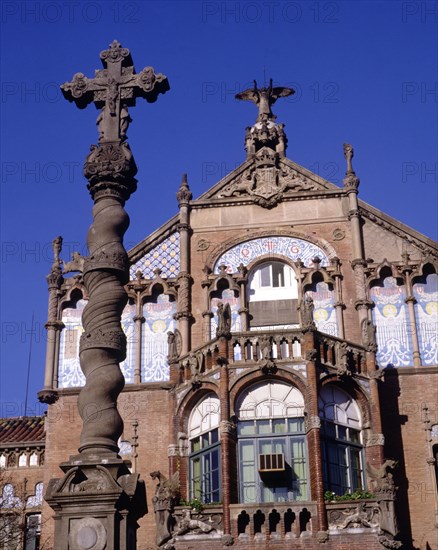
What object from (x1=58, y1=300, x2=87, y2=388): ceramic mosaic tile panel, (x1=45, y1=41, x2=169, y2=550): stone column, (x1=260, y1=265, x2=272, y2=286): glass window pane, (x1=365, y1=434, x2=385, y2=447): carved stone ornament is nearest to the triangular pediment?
(x1=260, y1=265, x2=272, y2=286): glass window pane

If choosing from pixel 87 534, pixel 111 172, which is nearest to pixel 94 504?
pixel 87 534

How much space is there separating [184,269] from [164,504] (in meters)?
10.1

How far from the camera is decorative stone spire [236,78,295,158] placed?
131 feet

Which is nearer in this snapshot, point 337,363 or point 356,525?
point 356,525

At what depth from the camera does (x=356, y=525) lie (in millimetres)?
28766

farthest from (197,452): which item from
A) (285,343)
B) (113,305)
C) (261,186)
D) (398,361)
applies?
(113,305)

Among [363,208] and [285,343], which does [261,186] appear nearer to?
[363,208]

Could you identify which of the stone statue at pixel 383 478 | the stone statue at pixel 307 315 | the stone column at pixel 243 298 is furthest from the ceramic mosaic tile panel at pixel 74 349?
the stone statue at pixel 383 478

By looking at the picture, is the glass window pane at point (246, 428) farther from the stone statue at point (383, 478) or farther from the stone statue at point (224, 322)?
the stone statue at point (383, 478)

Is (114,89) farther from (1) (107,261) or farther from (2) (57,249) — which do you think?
(2) (57,249)

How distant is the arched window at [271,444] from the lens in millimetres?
29906

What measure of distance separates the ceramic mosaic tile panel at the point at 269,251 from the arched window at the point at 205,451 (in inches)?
264

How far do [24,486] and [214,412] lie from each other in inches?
366

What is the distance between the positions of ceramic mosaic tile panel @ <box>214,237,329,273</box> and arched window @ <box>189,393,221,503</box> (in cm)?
669
